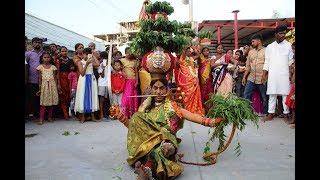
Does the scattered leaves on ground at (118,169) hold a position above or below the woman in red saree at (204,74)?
below

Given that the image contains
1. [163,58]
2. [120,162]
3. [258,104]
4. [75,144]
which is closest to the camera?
[120,162]

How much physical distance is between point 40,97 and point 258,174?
17.1 feet

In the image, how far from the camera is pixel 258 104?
849 centimetres

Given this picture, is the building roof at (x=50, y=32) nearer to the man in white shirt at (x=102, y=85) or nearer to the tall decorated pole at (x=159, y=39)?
the man in white shirt at (x=102, y=85)

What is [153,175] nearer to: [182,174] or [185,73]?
[182,174]

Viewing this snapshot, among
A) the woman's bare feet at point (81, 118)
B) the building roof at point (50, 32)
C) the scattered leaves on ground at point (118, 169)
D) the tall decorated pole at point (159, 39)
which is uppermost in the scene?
the building roof at point (50, 32)

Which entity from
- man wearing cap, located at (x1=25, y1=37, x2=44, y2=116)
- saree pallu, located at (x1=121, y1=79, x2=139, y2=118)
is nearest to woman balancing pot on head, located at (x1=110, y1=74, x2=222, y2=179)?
saree pallu, located at (x1=121, y1=79, x2=139, y2=118)

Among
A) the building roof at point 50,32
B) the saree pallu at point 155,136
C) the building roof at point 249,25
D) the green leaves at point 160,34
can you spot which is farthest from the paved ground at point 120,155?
the building roof at point 249,25

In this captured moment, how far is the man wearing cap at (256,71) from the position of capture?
8031 mm

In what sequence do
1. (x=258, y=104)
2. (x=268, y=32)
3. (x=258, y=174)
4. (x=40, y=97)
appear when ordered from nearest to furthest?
(x=258, y=174)
(x=40, y=97)
(x=258, y=104)
(x=268, y=32)

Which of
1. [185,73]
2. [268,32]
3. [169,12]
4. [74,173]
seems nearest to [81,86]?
[185,73]

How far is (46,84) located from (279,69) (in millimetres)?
5074

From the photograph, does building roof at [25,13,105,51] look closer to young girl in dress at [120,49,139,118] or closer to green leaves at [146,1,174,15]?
young girl in dress at [120,49,139,118]

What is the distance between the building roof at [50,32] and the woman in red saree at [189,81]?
5.74 meters
